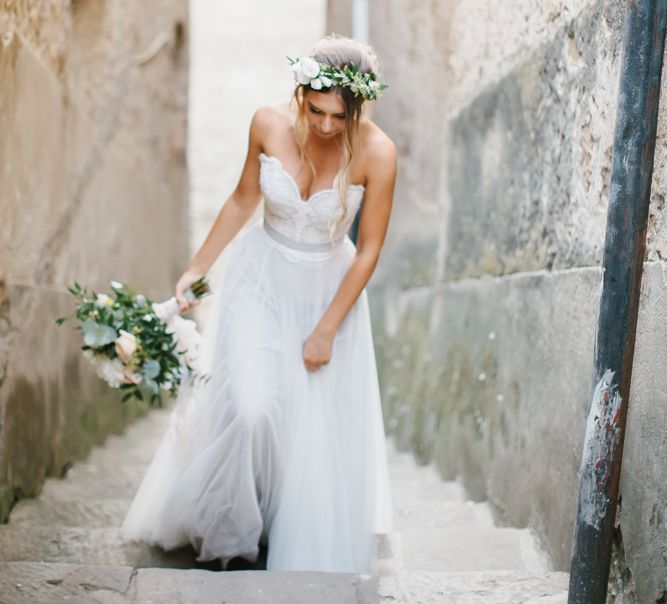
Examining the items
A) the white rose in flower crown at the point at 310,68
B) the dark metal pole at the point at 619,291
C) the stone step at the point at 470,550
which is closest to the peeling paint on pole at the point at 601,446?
the dark metal pole at the point at 619,291

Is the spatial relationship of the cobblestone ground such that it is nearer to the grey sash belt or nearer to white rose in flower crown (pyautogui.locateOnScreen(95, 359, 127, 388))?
white rose in flower crown (pyautogui.locateOnScreen(95, 359, 127, 388))

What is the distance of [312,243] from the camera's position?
3.41 metres

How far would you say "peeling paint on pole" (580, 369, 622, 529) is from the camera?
7.36 feet

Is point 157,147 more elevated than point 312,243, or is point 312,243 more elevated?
point 157,147

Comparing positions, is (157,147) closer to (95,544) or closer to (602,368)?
(95,544)

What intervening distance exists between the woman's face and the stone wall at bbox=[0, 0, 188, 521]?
3.56ft

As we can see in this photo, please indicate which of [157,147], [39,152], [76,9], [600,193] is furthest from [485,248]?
[157,147]

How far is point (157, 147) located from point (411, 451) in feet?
12.0

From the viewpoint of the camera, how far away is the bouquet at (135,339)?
312 centimetres

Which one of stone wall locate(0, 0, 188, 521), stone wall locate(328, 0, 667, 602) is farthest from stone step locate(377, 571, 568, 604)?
A: stone wall locate(0, 0, 188, 521)

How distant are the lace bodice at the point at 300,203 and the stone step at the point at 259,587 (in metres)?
1.25

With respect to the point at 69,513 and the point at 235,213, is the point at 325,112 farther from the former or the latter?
the point at 69,513

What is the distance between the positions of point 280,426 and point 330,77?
117 centimetres

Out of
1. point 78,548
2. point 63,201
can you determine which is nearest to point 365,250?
point 78,548
